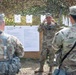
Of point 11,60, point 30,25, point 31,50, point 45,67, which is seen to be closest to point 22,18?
point 30,25

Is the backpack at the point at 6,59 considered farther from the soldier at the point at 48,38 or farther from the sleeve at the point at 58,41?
the soldier at the point at 48,38

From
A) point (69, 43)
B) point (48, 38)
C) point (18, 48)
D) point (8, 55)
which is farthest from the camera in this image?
point (48, 38)

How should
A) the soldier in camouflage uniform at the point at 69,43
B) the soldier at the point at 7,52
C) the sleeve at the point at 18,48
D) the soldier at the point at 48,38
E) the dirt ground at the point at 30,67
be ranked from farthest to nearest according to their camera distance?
the dirt ground at the point at 30,67
the soldier at the point at 48,38
the sleeve at the point at 18,48
the soldier at the point at 7,52
the soldier in camouflage uniform at the point at 69,43

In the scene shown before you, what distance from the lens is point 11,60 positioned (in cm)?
482

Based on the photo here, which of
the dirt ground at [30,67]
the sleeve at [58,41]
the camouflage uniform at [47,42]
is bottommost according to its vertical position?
the dirt ground at [30,67]

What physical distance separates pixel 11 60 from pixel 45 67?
5.51 metres

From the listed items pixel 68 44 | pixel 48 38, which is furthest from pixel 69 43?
pixel 48 38

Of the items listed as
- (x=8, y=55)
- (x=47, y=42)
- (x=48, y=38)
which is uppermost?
(x=8, y=55)

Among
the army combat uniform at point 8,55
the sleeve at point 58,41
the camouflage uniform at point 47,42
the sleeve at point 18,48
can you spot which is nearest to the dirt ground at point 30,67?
the camouflage uniform at point 47,42

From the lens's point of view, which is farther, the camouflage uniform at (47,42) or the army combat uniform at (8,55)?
the camouflage uniform at (47,42)

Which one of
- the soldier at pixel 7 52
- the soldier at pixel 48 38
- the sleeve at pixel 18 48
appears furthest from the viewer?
the soldier at pixel 48 38

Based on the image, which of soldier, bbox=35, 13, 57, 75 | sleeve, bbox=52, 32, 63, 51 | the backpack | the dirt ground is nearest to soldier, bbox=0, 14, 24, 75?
the backpack

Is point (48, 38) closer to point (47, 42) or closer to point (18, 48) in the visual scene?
point (47, 42)

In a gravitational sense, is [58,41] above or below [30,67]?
above
